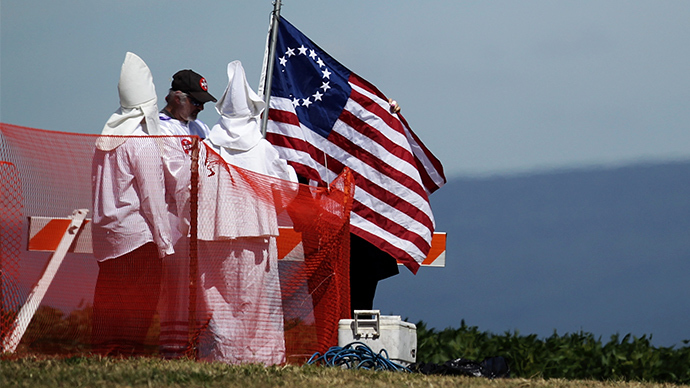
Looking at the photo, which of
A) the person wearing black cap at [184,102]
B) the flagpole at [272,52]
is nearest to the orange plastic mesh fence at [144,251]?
the person wearing black cap at [184,102]

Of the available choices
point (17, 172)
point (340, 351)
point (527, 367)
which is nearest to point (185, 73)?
point (17, 172)

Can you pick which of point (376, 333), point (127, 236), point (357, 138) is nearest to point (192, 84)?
point (127, 236)

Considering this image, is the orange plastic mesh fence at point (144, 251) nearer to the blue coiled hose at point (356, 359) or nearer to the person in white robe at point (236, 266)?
the person in white robe at point (236, 266)

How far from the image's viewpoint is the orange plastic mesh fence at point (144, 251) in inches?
243

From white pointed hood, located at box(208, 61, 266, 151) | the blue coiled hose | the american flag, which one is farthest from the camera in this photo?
the american flag

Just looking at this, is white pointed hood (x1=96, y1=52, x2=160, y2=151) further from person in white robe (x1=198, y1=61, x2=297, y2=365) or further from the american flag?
the american flag

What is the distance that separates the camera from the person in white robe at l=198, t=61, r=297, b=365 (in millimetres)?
6707

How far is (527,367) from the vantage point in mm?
8953

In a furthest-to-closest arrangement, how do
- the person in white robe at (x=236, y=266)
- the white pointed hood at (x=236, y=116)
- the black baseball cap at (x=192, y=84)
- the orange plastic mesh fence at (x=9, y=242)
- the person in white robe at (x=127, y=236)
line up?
1. the white pointed hood at (x=236, y=116)
2. the black baseball cap at (x=192, y=84)
3. the person in white robe at (x=236, y=266)
4. the person in white robe at (x=127, y=236)
5. the orange plastic mesh fence at (x=9, y=242)

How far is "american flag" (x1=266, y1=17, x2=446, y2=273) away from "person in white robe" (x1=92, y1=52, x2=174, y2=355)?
3.12 metres

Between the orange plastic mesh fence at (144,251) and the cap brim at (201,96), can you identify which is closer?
the orange plastic mesh fence at (144,251)

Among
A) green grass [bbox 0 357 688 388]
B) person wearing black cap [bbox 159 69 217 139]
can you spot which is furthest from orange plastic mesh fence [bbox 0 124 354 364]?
person wearing black cap [bbox 159 69 217 139]

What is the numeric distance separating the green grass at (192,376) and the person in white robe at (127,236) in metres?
0.49

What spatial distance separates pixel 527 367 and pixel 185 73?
4.19 meters
